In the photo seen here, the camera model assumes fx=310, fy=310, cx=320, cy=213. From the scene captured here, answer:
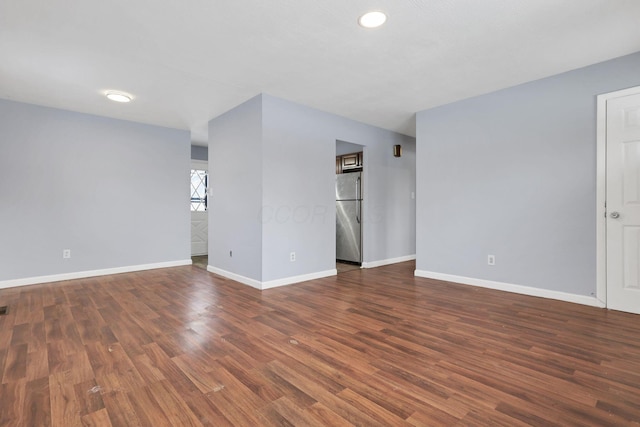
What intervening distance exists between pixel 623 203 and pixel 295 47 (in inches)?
135

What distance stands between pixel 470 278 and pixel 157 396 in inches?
147

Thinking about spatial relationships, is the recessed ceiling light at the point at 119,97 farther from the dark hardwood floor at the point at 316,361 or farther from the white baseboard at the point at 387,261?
the white baseboard at the point at 387,261

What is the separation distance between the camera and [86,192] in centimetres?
467

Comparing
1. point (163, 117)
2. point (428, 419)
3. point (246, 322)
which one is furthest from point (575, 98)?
point (163, 117)

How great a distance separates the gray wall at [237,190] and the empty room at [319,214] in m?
0.04

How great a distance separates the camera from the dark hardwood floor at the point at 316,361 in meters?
1.50

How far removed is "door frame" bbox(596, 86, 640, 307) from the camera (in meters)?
3.06

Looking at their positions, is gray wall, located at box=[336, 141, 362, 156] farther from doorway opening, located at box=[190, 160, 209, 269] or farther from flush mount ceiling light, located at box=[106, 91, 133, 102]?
flush mount ceiling light, located at box=[106, 91, 133, 102]

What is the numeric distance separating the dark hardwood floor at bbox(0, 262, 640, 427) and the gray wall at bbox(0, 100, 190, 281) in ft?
3.75

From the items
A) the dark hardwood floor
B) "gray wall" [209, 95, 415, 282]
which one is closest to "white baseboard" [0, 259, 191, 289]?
the dark hardwood floor

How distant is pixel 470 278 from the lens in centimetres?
406

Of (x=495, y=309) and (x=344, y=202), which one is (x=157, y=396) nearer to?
(x=495, y=309)

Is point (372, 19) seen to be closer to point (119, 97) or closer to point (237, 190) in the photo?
point (237, 190)

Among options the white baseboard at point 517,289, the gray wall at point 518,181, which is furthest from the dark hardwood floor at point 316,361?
the gray wall at point 518,181
